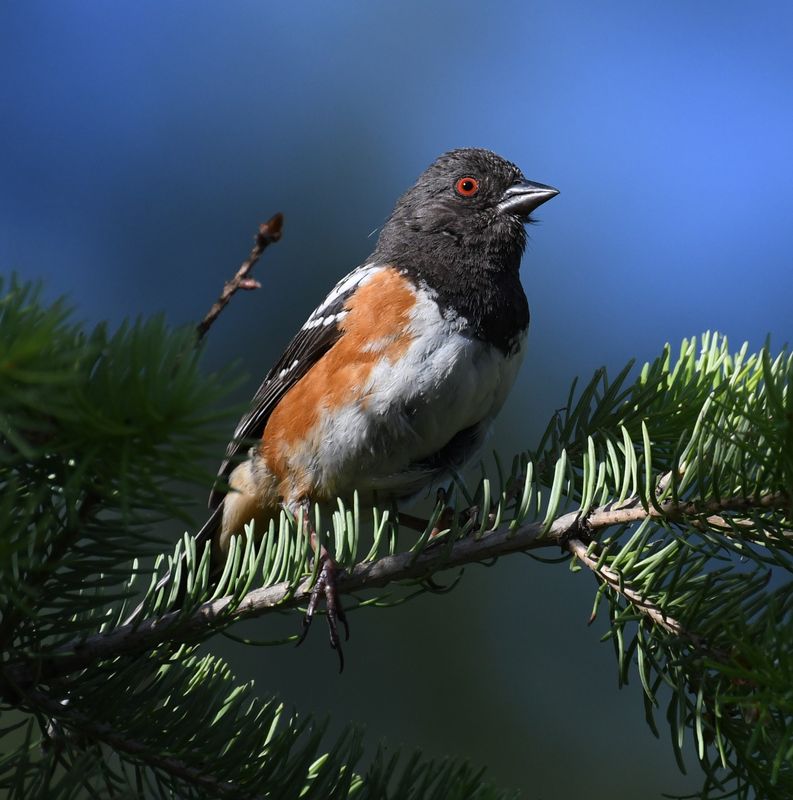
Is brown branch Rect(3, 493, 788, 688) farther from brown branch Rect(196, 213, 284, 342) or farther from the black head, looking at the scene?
the black head

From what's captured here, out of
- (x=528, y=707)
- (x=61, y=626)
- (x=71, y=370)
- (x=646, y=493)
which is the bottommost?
(x=528, y=707)

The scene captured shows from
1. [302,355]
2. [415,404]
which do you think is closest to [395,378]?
[415,404]

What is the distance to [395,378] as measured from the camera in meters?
1.92

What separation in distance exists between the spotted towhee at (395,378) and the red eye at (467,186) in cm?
14

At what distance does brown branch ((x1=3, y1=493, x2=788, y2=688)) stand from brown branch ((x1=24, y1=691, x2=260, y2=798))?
0.11ft

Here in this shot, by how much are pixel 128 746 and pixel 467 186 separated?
1.85 meters

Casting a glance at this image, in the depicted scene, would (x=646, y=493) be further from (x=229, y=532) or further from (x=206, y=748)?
(x=229, y=532)

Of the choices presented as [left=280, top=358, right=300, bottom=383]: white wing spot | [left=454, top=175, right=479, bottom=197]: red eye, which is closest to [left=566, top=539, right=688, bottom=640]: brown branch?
[left=280, top=358, right=300, bottom=383]: white wing spot

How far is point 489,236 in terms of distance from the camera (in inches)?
91.1

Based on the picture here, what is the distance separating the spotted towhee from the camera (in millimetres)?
1933

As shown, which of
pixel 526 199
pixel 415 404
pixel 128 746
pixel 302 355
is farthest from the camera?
pixel 526 199

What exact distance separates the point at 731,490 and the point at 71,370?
750mm

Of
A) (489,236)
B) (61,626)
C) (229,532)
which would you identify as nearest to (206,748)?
(61,626)

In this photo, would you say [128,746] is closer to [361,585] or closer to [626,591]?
[361,585]
